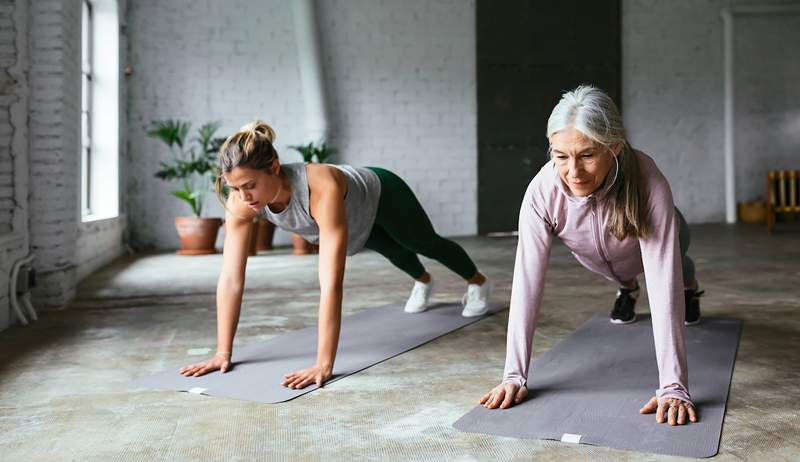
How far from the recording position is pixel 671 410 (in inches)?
69.7

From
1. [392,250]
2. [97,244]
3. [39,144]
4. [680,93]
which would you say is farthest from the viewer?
[680,93]

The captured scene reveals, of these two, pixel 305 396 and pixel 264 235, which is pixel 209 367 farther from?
pixel 264 235

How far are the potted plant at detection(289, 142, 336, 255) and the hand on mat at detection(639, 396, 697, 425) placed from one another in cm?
504

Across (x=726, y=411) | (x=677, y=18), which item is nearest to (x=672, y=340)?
(x=726, y=411)

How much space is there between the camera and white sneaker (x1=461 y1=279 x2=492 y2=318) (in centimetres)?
331

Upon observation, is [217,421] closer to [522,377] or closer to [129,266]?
[522,377]

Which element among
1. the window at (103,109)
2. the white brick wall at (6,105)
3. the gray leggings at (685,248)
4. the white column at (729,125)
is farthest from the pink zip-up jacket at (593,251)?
the white column at (729,125)

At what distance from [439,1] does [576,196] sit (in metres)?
7.16

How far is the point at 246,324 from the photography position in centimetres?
327

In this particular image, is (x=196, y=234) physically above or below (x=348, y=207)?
below

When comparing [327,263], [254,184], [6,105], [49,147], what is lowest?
[327,263]

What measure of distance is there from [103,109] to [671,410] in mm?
6294

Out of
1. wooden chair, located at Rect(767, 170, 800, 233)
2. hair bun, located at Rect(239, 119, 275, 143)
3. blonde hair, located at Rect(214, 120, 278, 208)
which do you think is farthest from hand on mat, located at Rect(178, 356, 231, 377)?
wooden chair, located at Rect(767, 170, 800, 233)

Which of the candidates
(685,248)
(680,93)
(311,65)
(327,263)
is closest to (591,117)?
(327,263)
